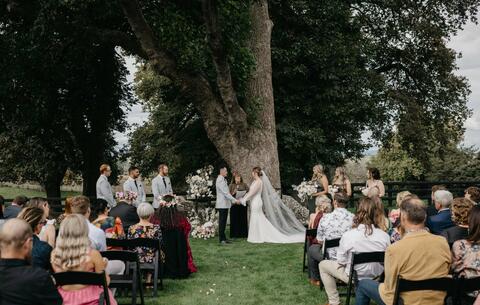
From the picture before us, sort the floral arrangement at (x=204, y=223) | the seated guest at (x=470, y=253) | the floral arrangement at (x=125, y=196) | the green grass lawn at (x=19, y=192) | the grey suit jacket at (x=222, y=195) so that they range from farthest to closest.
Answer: the green grass lawn at (x=19, y=192)
the floral arrangement at (x=204, y=223)
the grey suit jacket at (x=222, y=195)
the floral arrangement at (x=125, y=196)
the seated guest at (x=470, y=253)

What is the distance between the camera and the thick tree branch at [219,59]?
12.3 metres

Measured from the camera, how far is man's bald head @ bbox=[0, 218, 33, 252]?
4.03 metres

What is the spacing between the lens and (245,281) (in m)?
8.77

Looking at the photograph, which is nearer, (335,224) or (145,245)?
(145,245)

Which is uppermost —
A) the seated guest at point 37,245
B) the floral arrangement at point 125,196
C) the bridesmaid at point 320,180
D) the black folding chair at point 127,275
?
the bridesmaid at point 320,180

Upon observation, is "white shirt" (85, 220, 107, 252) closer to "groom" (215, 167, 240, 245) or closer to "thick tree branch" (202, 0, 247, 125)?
"groom" (215, 167, 240, 245)

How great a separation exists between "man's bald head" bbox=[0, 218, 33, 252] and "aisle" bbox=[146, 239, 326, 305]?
3776mm

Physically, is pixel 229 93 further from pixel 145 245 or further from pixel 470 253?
pixel 470 253

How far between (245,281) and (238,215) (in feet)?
17.6

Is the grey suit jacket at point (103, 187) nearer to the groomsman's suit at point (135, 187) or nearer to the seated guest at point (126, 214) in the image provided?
the groomsman's suit at point (135, 187)

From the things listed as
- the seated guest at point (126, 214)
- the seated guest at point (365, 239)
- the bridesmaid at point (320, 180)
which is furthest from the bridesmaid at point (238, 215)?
the seated guest at point (365, 239)

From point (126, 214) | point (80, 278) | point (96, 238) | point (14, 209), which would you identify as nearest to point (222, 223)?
point (126, 214)

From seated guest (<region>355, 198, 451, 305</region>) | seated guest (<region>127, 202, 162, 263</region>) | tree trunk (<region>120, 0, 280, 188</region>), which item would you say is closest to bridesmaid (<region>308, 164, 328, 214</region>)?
tree trunk (<region>120, 0, 280, 188</region>)

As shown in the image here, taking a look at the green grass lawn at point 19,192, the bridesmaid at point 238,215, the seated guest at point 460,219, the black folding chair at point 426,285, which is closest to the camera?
the black folding chair at point 426,285
